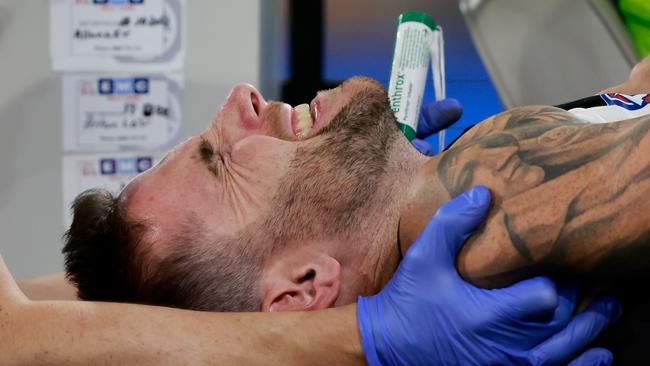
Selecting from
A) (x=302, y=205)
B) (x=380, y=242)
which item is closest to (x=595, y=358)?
(x=380, y=242)

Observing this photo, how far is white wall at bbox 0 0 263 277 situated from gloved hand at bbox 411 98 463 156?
1.85 ft

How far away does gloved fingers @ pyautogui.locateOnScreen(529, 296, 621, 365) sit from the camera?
940mm

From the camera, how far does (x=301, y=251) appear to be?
3.68 feet

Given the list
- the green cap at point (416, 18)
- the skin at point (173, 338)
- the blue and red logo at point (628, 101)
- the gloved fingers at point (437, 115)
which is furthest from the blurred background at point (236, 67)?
the skin at point (173, 338)

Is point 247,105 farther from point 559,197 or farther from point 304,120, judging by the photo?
point 559,197

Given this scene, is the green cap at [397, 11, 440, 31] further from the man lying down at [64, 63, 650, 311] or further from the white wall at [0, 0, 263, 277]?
the white wall at [0, 0, 263, 277]

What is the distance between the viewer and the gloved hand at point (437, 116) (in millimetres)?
1655

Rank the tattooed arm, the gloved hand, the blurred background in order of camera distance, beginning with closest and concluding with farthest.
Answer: the tattooed arm
the gloved hand
the blurred background

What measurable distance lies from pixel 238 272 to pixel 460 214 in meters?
0.35

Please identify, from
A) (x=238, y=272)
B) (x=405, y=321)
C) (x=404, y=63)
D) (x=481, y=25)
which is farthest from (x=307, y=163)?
(x=481, y=25)

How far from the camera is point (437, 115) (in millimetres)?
1667

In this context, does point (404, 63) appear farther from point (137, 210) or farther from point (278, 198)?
point (137, 210)

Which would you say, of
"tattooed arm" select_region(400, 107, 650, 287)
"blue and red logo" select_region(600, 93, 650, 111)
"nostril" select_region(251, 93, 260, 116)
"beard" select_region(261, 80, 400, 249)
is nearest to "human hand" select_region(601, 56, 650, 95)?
"blue and red logo" select_region(600, 93, 650, 111)

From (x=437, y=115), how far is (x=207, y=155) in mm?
639
